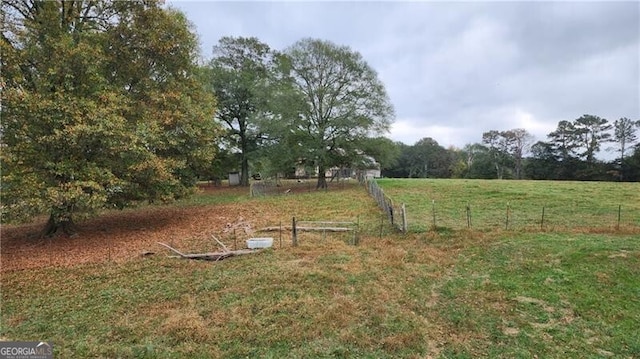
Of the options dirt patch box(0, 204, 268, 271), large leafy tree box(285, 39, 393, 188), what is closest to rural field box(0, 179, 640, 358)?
dirt patch box(0, 204, 268, 271)

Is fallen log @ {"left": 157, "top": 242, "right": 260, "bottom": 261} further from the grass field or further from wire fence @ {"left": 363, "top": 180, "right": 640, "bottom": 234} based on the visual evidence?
the grass field

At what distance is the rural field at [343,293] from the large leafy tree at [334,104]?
47.7 ft

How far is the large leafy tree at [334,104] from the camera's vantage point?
1032 inches

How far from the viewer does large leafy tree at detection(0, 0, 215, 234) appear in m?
9.89

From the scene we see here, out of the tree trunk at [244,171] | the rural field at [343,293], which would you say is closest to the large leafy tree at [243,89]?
the tree trunk at [244,171]

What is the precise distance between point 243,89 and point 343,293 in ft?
86.3

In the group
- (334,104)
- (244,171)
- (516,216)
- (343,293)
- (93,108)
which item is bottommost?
(343,293)

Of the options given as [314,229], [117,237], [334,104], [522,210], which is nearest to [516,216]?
[522,210]

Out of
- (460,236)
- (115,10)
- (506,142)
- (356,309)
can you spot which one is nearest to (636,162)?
(506,142)

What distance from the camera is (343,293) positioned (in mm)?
6957

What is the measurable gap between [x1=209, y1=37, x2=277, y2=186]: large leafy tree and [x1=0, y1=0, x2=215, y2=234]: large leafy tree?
1298 cm

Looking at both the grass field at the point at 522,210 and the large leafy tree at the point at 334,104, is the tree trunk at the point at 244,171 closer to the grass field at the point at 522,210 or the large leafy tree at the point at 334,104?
the large leafy tree at the point at 334,104

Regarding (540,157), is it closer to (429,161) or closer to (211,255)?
(429,161)

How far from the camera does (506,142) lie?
6519cm
